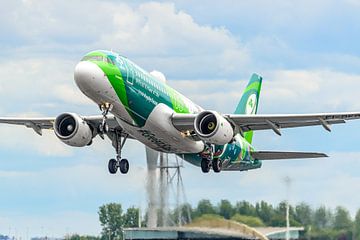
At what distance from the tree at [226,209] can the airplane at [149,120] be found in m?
2.03

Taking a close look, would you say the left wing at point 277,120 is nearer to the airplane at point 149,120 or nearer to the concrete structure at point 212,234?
the airplane at point 149,120

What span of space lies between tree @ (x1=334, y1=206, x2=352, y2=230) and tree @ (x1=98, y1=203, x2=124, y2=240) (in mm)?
21570

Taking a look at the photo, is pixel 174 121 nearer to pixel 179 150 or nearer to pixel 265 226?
pixel 179 150

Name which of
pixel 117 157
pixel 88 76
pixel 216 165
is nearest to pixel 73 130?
pixel 117 157

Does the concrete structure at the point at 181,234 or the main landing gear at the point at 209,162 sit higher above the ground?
the main landing gear at the point at 209,162

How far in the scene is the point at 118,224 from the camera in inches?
3484

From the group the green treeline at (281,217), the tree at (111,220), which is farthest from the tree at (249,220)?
the tree at (111,220)

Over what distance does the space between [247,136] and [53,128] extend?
16887 millimetres

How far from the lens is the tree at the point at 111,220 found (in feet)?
285

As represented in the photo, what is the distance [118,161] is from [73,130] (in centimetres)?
310

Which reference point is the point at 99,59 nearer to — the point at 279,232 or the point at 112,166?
the point at 112,166

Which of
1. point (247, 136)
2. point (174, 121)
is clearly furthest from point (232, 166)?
point (174, 121)

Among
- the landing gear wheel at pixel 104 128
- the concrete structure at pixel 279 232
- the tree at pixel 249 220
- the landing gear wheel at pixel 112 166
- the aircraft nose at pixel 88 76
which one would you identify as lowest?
the concrete structure at pixel 279 232

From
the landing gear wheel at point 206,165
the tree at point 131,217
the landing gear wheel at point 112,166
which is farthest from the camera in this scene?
the tree at point 131,217
